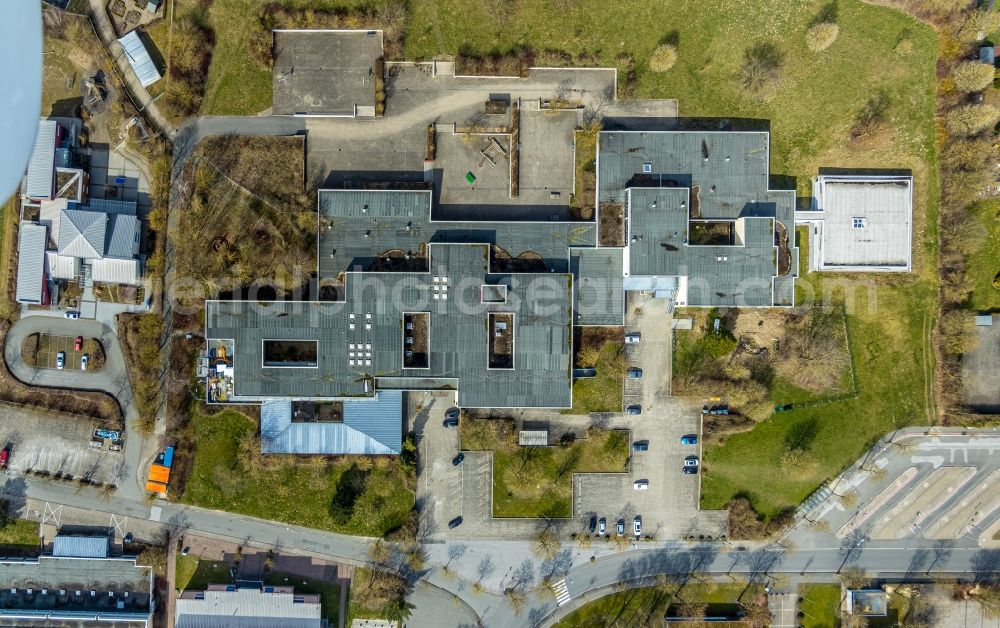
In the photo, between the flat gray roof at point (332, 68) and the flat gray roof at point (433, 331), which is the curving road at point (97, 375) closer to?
the flat gray roof at point (433, 331)

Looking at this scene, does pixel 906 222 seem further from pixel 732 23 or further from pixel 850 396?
pixel 732 23

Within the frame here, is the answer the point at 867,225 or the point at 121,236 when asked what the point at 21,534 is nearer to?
the point at 121,236

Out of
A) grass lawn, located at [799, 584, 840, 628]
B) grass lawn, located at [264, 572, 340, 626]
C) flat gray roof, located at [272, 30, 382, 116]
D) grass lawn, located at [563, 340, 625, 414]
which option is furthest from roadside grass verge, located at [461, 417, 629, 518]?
flat gray roof, located at [272, 30, 382, 116]

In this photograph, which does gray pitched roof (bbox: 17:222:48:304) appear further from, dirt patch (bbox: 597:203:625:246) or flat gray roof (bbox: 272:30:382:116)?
dirt patch (bbox: 597:203:625:246)

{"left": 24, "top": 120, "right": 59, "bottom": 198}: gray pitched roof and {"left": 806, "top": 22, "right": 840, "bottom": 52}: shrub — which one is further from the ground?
{"left": 806, "top": 22, "right": 840, "bottom": 52}: shrub

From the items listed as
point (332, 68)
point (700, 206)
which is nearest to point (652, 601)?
point (700, 206)

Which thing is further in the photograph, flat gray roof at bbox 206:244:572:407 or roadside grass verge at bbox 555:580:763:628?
roadside grass verge at bbox 555:580:763:628
